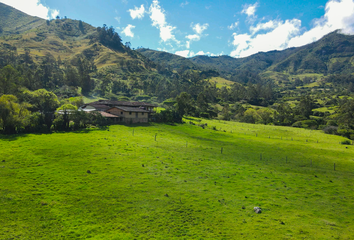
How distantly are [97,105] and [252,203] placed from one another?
69.4 m

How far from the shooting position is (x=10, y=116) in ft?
125

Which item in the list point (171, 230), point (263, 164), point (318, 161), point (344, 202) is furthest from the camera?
point (318, 161)

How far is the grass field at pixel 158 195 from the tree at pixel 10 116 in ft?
12.9

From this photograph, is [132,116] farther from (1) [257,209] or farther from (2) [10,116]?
(1) [257,209]

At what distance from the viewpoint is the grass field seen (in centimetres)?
1452

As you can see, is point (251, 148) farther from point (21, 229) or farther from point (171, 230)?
point (21, 229)

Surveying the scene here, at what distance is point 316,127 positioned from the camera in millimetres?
93312

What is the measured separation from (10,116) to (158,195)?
1451 inches

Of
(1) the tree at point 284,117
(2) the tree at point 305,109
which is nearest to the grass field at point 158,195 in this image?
(1) the tree at point 284,117

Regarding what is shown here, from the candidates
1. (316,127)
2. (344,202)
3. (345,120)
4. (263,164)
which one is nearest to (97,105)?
(263,164)

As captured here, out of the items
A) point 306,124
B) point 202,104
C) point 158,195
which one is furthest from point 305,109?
point 158,195

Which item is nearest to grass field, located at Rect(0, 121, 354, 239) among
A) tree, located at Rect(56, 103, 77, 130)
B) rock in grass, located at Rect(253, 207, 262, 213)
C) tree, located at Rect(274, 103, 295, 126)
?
rock in grass, located at Rect(253, 207, 262, 213)

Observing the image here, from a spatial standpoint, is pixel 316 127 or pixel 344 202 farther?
pixel 316 127

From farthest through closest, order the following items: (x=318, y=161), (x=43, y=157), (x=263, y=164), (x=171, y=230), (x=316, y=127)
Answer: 1. (x=316, y=127)
2. (x=318, y=161)
3. (x=263, y=164)
4. (x=43, y=157)
5. (x=171, y=230)
